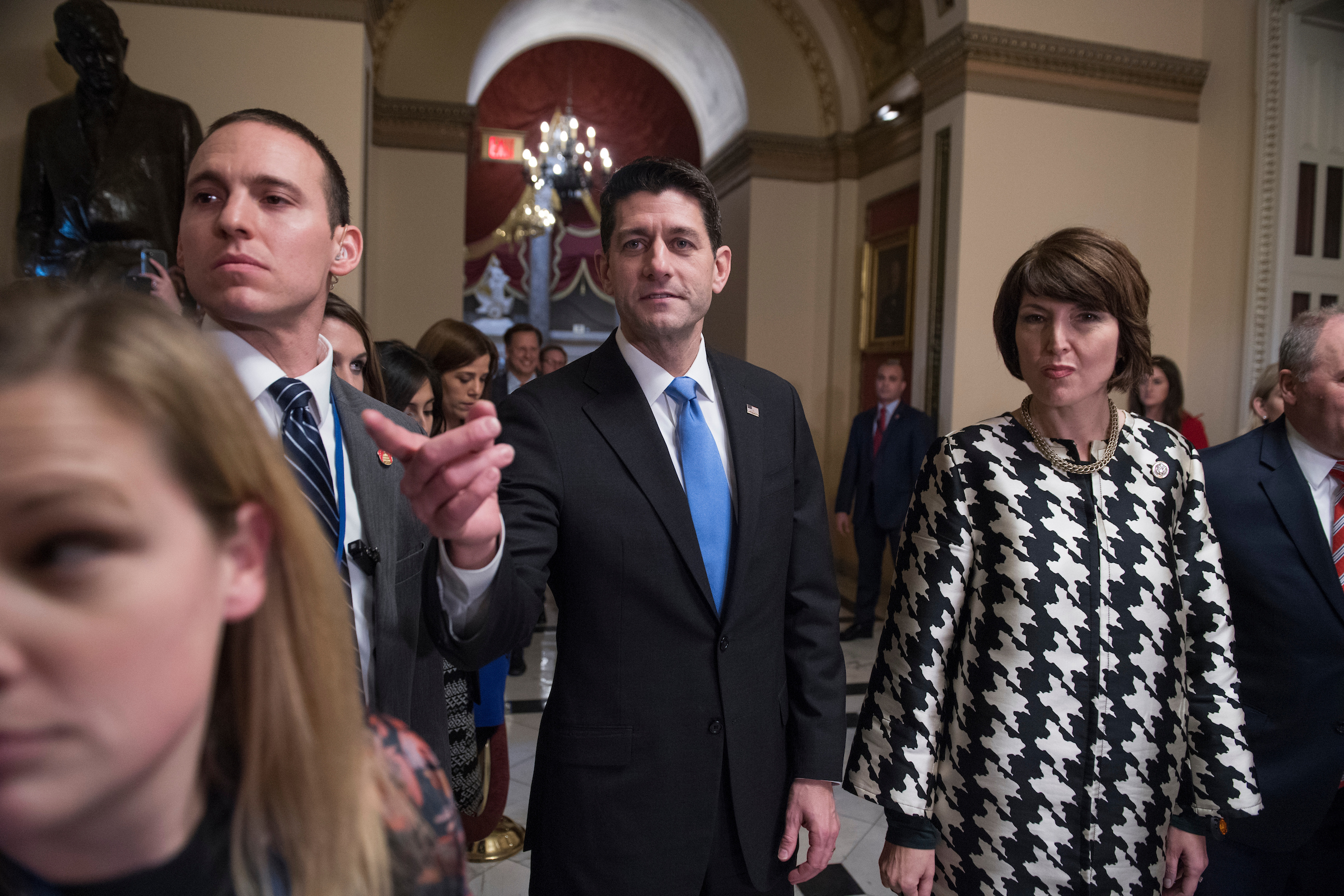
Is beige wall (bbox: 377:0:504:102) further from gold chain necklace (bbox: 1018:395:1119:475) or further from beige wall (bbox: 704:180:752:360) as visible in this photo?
gold chain necklace (bbox: 1018:395:1119:475)

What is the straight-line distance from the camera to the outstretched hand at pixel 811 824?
1.72 metres

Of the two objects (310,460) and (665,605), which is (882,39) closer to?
(665,605)

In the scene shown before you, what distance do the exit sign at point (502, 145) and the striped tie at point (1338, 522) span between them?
833 cm

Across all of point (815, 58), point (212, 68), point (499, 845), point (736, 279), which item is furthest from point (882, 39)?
point (499, 845)

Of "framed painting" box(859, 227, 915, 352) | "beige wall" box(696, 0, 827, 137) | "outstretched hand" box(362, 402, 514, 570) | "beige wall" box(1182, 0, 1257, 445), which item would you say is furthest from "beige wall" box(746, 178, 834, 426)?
"outstretched hand" box(362, 402, 514, 570)

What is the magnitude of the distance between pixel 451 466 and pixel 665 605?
0.69 meters

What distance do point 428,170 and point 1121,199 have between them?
5653mm

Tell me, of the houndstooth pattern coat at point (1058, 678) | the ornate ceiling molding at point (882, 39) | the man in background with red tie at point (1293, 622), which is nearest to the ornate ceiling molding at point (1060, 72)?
the ornate ceiling molding at point (882, 39)

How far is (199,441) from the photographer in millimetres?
694

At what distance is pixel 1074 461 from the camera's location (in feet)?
5.91

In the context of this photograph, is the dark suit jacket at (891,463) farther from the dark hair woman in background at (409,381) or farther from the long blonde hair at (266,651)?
the long blonde hair at (266,651)

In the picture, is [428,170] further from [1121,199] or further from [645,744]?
[645,744]

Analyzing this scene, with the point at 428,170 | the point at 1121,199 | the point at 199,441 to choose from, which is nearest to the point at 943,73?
the point at 1121,199

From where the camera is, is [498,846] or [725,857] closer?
[725,857]
